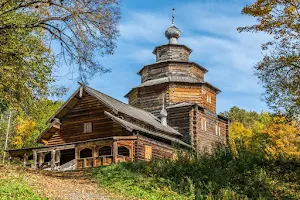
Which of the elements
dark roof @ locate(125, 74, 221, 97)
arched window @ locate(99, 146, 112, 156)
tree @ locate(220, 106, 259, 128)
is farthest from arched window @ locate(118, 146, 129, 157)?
tree @ locate(220, 106, 259, 128)

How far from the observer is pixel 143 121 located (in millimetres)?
31734

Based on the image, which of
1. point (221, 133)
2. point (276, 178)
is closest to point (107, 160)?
point (276, 178)

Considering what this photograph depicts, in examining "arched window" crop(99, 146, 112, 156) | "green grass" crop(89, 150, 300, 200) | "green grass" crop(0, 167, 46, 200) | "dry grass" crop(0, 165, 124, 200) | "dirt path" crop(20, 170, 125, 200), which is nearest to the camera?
"green grass" crop(0, 167, 46, 200)

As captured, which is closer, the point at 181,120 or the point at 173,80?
the point at 181,120

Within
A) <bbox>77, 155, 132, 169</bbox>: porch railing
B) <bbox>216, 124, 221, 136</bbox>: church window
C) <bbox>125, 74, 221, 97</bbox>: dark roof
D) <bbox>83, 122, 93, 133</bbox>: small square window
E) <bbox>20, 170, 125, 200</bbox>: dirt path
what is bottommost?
<bbox>20, 170, 125, 200</bbox>: dirt path

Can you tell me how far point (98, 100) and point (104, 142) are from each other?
4.99m

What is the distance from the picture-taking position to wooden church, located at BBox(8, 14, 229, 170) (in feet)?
92.4

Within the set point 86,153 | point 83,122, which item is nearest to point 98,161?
point 86,153

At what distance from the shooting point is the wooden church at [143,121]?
28172 millimetres

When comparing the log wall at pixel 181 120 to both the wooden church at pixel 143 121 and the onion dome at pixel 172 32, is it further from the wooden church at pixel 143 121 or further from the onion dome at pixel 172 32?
the onion dome at pixel 172 32

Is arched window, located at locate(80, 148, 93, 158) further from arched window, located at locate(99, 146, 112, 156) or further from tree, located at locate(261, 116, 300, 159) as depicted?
tree, located at locate(261, 116, 300, 159)

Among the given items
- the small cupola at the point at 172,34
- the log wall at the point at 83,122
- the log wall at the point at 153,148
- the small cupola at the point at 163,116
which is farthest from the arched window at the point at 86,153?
the small cupola at the point at 172,34

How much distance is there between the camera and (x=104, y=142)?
27.2 m

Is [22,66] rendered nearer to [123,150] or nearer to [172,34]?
[123,150]
